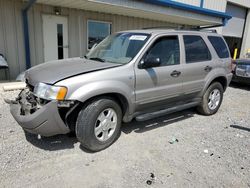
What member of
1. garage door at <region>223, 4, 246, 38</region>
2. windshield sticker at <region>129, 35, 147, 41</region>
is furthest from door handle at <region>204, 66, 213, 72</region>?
A: garage door at <region>223, 4, 246, 38</region>

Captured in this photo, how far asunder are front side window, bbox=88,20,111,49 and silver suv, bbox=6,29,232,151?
201 inches

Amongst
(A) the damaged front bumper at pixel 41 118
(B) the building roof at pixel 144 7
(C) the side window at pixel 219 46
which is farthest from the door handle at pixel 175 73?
(B) the building roof at pixel 144 7

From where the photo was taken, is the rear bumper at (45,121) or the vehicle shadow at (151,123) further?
the vehicle shadow at (151,123)

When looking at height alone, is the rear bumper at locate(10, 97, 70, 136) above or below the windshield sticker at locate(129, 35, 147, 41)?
below

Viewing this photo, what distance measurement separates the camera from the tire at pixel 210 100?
16.4 feet

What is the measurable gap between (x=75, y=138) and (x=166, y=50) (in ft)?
7.60

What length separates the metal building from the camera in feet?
23.9

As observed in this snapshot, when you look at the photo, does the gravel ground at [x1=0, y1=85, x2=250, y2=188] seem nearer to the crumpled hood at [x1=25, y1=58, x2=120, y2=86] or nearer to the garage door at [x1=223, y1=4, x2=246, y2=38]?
the crumpled hood at [x1=25, y1=58, x2=120, y2=86]

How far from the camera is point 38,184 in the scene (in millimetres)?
2598

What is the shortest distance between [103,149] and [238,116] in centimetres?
373

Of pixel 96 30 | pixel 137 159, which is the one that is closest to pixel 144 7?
pixel 96 30

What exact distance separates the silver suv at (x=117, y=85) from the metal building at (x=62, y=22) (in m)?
3.57

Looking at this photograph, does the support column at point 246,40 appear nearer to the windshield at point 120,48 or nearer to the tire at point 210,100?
the tire at point 210,100

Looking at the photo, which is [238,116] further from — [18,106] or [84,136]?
[18,106]
